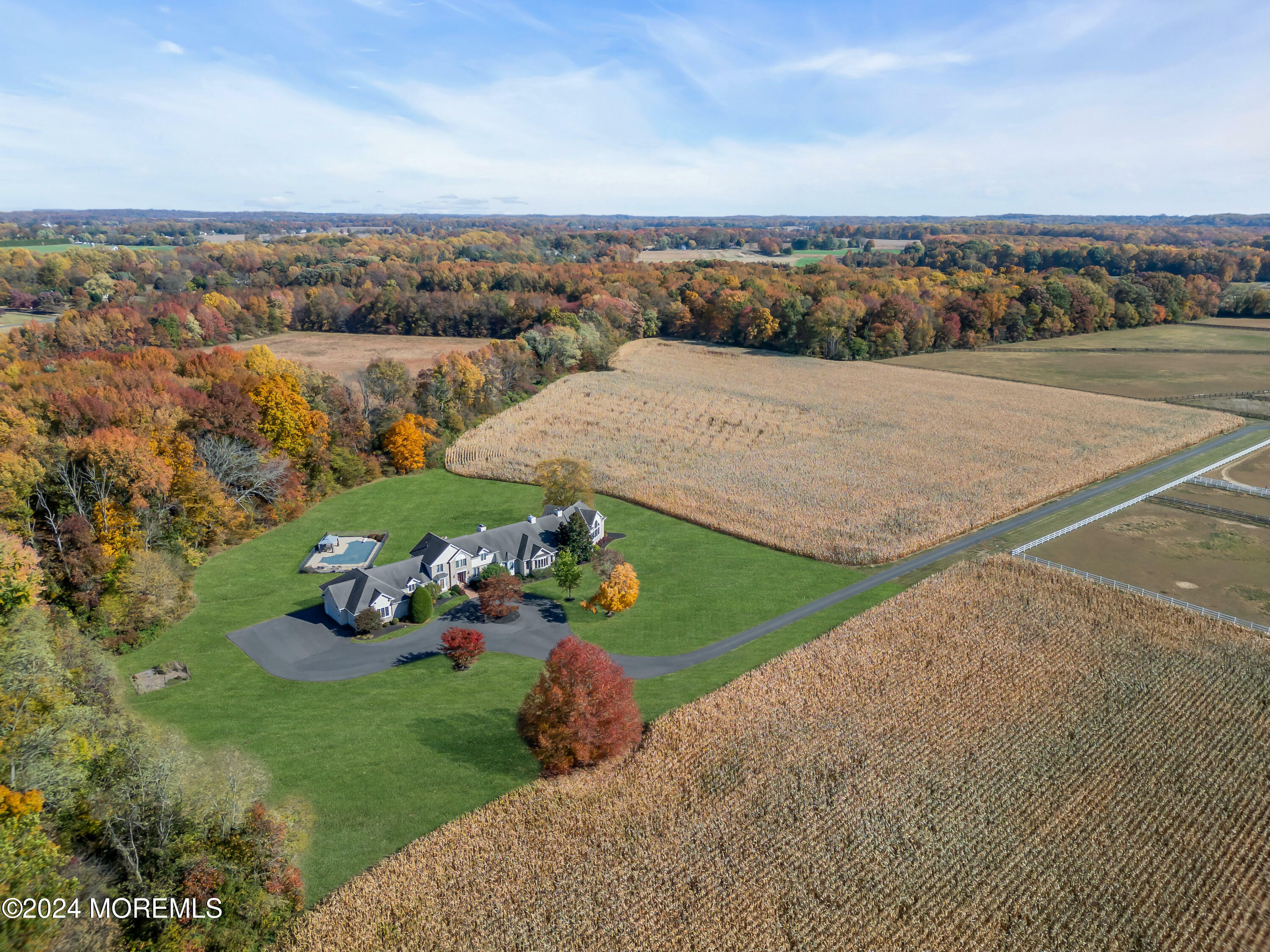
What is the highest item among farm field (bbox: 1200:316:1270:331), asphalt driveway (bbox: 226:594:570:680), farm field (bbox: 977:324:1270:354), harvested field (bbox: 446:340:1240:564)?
farm field (bbox: 1200:316:1270:331)

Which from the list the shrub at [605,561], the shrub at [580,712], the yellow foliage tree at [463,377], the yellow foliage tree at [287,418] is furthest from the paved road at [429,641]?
the yellow foliage tree at [463,377]

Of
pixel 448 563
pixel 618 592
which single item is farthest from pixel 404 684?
pixel 618 592

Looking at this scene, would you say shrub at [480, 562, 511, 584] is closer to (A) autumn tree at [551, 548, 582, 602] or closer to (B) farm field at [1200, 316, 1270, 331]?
(A) autumn tree at [551, 548, 582, 602]

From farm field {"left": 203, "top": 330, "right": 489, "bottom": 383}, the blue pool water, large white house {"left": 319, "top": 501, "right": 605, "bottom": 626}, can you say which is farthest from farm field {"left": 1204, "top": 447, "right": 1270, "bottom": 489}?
farm field {"left": 203, "top": 330, "right": 489, "bottom": 383}

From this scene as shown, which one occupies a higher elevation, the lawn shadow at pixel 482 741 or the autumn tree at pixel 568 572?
the autumn tree at pixel 568 572

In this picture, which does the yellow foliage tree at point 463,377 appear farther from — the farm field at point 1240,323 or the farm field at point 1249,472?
the farm field at point 1240,323

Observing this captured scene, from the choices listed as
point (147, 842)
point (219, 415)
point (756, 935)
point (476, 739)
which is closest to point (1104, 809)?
point (756, 935)
